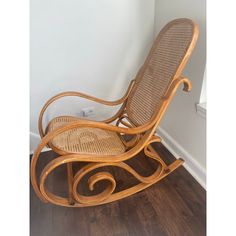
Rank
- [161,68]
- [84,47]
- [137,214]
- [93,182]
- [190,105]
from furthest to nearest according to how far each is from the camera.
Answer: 1. [84,47]
2. [190,105]
3. [161,68]
4. [137,214]
5. [93,182]

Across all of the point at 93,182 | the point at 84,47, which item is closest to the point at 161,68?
the point at 84,47

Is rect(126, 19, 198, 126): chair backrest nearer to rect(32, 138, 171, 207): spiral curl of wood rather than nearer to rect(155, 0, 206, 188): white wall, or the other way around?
rect(155, 0, 206, 188): white wall

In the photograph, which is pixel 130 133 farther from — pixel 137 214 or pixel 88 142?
pixel 137 214

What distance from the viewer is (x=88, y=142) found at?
1.57m

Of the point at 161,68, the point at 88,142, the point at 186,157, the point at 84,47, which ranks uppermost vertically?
the point at 84,47

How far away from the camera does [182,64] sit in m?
1.43

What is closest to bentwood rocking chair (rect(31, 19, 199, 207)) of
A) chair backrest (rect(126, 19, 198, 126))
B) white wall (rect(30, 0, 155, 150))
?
chair backrest (rect(126, 19, 198, 126))

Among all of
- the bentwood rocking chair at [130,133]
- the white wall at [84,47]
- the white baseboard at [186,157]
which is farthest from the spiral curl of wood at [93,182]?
the white wall at [84,47]

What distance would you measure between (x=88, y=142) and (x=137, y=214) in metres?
0.58

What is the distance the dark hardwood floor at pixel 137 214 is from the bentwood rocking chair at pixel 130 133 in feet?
0.26

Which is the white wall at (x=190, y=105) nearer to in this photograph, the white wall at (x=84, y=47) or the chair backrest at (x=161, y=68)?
the chair backrest at (x=161, y=68)

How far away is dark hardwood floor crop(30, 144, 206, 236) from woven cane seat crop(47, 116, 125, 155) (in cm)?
37

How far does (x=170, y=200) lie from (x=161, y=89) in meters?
0.79
